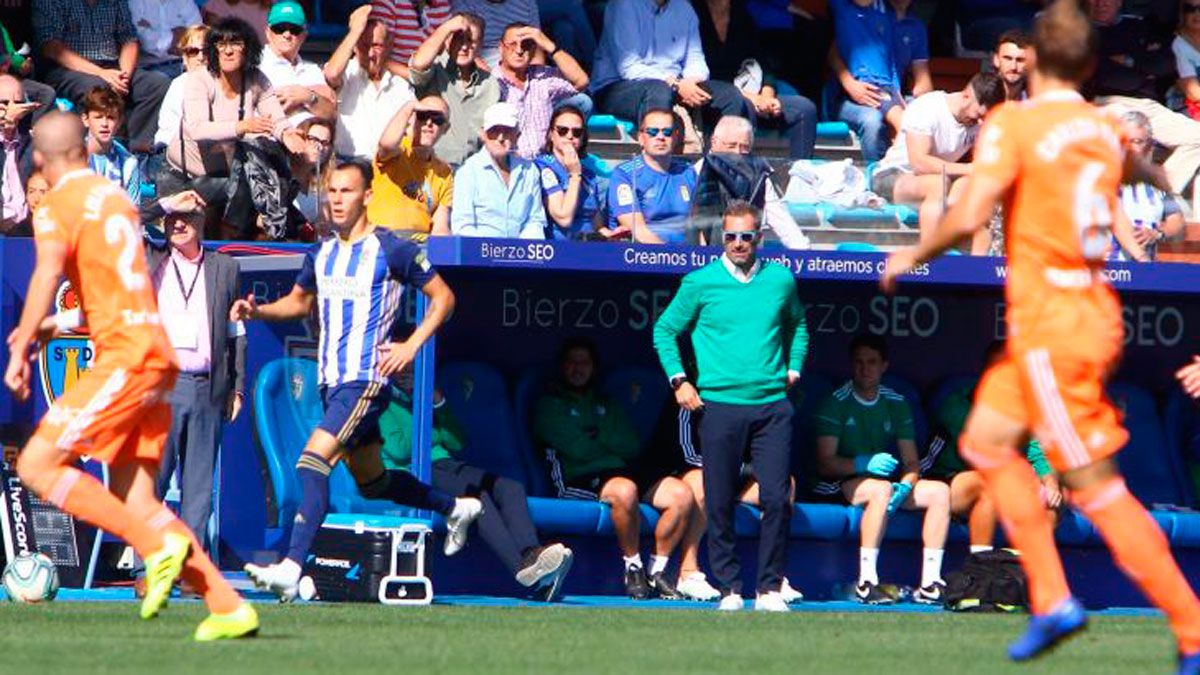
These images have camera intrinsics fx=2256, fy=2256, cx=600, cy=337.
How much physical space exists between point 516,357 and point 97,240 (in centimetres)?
554

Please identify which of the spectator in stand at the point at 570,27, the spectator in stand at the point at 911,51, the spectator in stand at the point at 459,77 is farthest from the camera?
the spectator in stand at the point at 911,51

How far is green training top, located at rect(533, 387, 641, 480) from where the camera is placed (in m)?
13.1

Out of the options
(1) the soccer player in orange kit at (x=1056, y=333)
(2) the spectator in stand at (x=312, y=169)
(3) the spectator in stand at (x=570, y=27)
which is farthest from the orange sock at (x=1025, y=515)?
(3) the spectator in stand at (x=570, y=27)

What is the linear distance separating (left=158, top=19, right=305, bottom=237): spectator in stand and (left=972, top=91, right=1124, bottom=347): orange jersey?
651 cm

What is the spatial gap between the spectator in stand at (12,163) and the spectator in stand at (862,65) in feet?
19.5

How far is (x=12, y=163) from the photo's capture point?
42.1ft

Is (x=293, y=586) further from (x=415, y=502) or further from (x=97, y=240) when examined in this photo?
(x=97, y=240)

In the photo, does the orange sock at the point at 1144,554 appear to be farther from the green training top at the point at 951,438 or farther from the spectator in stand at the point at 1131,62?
the spectator in stand at the point at 1131,62

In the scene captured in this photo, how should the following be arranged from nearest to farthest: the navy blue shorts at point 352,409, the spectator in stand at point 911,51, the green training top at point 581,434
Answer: the navy blue shorts at point 352,409, the green training top at point 581,434, the spectator in stand at point 911,51

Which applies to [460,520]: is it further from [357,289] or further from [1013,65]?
[1013,65]

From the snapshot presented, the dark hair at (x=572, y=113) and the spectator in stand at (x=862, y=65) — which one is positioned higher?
the spectator in stand at (x=862, y=65)

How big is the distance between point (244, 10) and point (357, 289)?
4084 mm

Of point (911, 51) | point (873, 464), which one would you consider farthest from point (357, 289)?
point (911, 51)

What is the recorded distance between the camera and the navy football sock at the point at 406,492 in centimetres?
1152
